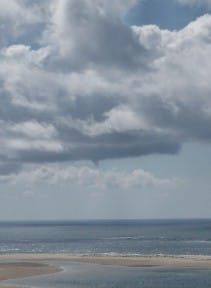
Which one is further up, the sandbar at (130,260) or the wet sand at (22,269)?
Result: the sandbar at (130,260)

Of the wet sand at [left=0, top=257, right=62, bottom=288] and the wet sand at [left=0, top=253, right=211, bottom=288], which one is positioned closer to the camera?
the wet sand at [left=0, top=257, right=62, bottom=288]

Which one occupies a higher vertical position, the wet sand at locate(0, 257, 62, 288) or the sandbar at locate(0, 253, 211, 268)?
the sandbar at locate(0, 253, 211, 268)

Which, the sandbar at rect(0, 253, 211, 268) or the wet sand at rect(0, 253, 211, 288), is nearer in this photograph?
the wet sand at rect(0, 253, 211, 288)

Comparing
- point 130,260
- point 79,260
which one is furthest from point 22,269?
point 130,260

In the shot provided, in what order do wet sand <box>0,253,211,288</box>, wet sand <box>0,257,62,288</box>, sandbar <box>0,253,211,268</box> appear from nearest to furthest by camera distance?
1. wet sand <box>0,257,62,288</box>
2. wet sand <box>0,253,211,288</box>
3. sandbar <box>0,253,211,268</box>

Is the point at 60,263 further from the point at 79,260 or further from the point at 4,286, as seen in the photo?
the point at 4,286

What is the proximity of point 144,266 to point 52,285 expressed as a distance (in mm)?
20067

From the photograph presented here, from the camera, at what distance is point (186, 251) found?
10250cm

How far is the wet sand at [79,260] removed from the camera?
70.4m

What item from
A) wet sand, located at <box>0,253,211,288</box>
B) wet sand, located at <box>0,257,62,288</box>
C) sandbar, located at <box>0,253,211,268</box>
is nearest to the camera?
wet sand, located at <box>0,257,62,288</box>

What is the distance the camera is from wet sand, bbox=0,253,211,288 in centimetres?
7038

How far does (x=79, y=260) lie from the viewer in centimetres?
8406

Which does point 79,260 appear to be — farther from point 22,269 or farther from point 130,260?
point 22,269

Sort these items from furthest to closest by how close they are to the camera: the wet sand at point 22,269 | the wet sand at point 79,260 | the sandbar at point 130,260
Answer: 1. the sandbar at point 130,260
2. the wet sand at point 79,260
3. the wet sand at point 22,269
